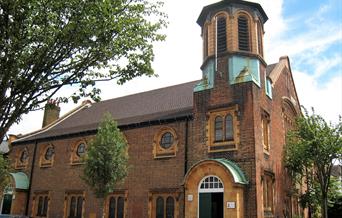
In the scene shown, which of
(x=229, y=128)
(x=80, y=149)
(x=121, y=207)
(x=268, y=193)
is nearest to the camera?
(x=229, y=128)

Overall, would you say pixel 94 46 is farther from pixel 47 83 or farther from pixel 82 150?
pixel 82 150

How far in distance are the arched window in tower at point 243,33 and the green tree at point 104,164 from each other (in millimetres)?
9062

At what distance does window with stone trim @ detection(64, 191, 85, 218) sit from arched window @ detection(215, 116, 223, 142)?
36.3 ft

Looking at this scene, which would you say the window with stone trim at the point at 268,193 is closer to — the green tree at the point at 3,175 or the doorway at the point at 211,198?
the doorway at the point at 211,198

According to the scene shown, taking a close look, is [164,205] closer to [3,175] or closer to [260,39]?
[260,39]

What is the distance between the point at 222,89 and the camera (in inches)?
794

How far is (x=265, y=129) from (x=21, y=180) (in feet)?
66.8

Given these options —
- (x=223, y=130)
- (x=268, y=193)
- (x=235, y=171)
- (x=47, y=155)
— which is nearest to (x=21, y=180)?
(x=47, y=155)

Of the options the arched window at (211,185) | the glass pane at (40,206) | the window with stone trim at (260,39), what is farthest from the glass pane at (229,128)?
the glass pane at (40,206)

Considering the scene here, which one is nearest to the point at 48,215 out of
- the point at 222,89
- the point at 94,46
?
the point at 222,89

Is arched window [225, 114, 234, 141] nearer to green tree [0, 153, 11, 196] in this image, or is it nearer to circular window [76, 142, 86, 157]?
circular window [76, 142, 86, 157]

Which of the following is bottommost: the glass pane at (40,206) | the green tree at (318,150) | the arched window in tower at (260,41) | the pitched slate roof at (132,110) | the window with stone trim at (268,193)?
the glass pane at (40,206)

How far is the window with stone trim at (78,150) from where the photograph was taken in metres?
26.9

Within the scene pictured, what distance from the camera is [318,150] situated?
68.3 feet
